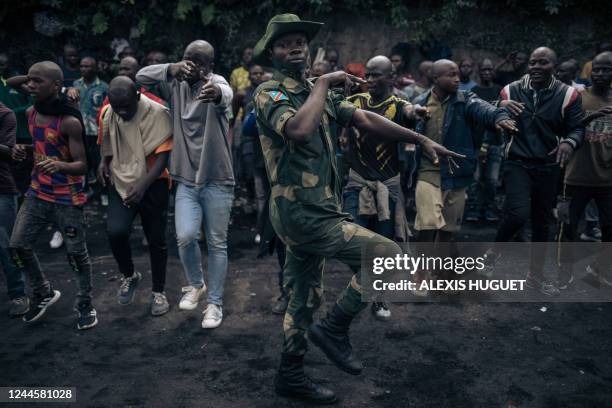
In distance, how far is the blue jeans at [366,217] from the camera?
530 cm

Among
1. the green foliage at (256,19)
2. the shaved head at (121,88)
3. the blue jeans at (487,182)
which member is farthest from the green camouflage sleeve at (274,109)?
the green foliage at (256,19)

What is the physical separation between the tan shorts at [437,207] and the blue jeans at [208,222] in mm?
1829

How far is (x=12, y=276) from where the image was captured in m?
5.23

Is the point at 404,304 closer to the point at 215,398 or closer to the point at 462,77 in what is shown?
the point at 215,398

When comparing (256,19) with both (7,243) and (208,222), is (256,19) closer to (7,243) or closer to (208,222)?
(208,222)

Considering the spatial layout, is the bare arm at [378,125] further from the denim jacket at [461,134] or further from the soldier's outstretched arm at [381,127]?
the denim jacket at [461,134]

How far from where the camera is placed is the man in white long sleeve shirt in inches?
190

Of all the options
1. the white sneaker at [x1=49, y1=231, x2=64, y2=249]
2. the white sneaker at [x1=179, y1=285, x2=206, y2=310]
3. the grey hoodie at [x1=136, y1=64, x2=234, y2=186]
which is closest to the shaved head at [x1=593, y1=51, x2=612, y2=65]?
the grey hoodie at [x1=136, y1=64, x2=234, y2=186]

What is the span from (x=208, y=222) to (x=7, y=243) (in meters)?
1.88

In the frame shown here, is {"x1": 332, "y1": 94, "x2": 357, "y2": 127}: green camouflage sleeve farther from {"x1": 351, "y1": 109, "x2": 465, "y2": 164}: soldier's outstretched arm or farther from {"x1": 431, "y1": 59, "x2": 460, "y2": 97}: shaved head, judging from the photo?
{"x1": 431, "y1": 59, "x2": 460, "y2": 97}: shaved head

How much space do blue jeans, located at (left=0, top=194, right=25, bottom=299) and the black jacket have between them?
15.8 feet

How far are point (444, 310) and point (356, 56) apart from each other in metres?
7.37

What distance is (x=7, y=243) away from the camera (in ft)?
16.9

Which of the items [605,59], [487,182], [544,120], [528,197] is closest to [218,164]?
[528,197]
